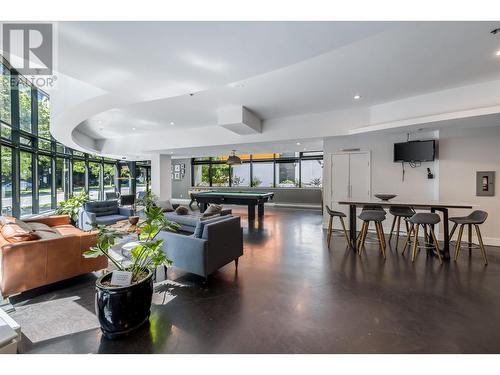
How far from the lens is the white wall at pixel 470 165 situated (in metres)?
4.67

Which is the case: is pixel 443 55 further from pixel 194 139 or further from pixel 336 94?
pixel 194 139

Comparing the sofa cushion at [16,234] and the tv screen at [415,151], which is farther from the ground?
the tv screen at [415,151]

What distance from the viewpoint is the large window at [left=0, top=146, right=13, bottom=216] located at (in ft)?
14.9

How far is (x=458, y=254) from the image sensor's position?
4.12 m

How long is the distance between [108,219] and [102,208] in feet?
1.97

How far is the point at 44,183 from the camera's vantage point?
6242 millimetres

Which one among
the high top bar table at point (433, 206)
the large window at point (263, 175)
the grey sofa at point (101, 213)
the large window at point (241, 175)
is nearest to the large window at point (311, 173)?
the large window at point (263, 175)

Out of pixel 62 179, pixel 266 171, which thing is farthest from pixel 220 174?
pixel 62 179

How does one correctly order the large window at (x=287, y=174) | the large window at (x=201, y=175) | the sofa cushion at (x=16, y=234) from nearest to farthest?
the sofa cushion at (x=16, y=234) → the large window at (x=287, y=174) → the large window at (x=201, y=175)

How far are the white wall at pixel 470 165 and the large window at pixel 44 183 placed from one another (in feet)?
32.2

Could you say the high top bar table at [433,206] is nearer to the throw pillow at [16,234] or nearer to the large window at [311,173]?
the throw pillow at [16,234]
